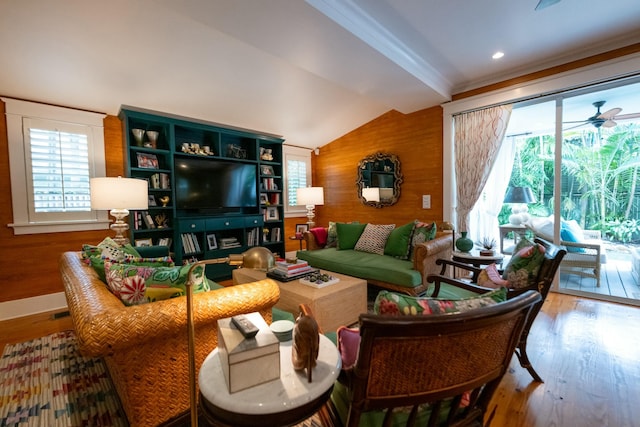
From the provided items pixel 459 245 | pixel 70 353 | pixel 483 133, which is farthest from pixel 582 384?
pixel 70 353

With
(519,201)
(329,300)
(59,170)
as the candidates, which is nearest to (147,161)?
(59,170)

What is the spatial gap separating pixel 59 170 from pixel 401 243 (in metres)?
3.85

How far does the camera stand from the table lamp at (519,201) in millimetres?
3416

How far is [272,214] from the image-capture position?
4777 millimetres

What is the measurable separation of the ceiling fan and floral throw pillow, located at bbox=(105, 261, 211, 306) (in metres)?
4.20

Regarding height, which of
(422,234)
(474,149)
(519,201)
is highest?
(474,149)

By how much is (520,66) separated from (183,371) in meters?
4.23

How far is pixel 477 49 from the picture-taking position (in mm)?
2758

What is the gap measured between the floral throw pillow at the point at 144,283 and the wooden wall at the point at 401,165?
Result: 11.5ft

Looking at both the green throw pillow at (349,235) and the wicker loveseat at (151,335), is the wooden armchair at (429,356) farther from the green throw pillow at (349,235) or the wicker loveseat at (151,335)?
the green throw pillow at (349,235)

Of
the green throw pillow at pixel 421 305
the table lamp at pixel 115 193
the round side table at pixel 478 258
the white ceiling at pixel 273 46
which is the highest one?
the white ceiling at pixel 273 46

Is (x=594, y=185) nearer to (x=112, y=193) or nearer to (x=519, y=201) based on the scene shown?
(x=519, y=201)

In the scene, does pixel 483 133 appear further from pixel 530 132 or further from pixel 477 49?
pixel 477 49

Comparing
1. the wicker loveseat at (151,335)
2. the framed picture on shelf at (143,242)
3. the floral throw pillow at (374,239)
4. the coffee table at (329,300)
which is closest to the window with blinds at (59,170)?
the framed picture on shelf at (143,242)
